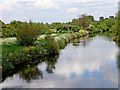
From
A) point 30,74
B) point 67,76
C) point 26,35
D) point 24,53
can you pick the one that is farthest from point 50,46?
point 67,76

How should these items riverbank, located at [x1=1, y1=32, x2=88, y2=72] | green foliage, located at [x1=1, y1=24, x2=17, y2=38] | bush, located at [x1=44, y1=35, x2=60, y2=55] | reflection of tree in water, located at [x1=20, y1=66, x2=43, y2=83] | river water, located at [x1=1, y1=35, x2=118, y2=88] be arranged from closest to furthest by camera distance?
river water, located at [x1=1, y1=35, x2=118, y2=88] → reflection of tree in water, located at [x1=20, y1=66, x2=43, y2=83] → riverbank, located at [x1=1, y1=32, x2=88, y2=72] → bush, located at [x1=44, y1=35, x2=60, y2=55] → green foliage, located at [x1=1, y1=24, x2=17, y2=38]

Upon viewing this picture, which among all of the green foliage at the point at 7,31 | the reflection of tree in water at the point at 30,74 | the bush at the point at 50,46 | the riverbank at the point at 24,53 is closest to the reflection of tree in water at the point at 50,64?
the reflection of tree in water at the point at 30,74

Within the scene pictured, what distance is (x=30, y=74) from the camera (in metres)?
14.3

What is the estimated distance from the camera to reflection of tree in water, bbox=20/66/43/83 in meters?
13.4

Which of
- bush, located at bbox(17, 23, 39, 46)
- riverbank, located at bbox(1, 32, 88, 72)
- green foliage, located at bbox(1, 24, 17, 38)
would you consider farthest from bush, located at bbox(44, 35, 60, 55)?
green foliage, located at bbox(1, 24, 17, 38)

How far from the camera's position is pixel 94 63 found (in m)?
17.0

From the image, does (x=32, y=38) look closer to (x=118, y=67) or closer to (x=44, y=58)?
(x=44, y=58)

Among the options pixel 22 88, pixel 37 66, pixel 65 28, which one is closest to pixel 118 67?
pixel 37 66

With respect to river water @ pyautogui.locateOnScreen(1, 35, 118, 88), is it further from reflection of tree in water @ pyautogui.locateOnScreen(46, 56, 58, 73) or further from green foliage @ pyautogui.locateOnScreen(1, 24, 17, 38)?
green foliage @ pyautogui.locateOnScreen(1, 24, 17, 38)

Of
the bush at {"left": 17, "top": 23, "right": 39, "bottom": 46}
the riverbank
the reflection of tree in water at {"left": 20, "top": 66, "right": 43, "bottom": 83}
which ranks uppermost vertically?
the bush at {"left": 17, "top": 23, "right": 39, "bottom": 46}

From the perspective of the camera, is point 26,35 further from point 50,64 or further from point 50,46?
point 50,64

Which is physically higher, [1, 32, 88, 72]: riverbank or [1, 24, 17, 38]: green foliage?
[1, 24, 17, 38]: green foliage

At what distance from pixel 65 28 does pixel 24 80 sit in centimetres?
5010

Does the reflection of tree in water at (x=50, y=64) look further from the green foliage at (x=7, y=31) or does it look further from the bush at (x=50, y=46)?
the green foliage at (x=7, y=31)
